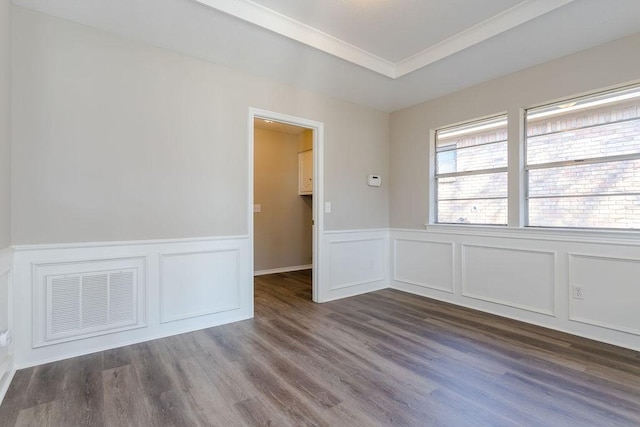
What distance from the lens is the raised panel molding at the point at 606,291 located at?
8.29ft

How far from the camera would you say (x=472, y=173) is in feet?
12.1

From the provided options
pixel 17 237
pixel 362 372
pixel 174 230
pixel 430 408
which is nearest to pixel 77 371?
pixel 17 237

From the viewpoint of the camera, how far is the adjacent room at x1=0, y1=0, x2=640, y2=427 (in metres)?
1.96

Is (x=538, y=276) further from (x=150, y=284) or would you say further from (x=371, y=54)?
(x=150, y=284)

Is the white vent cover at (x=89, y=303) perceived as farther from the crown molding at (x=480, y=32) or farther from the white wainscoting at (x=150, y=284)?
the crown molding at (x=480, y=32)

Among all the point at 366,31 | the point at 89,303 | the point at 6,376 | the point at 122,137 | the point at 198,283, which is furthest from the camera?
the point at 198,283

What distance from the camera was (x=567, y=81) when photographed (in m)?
2.87

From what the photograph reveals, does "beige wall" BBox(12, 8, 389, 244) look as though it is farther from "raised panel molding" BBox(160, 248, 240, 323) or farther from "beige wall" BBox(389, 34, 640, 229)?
"beige wall" BBox(389, 34, 640, 229)

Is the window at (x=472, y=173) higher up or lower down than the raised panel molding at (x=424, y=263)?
higher up

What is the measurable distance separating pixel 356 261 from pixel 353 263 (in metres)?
0.06

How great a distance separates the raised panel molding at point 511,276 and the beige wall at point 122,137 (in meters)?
2.61

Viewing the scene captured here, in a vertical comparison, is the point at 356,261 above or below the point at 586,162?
below

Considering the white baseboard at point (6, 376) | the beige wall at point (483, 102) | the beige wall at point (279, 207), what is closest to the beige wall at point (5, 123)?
the white baseboard at point (6, 376)

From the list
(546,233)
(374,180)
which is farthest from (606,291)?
(374,180)
